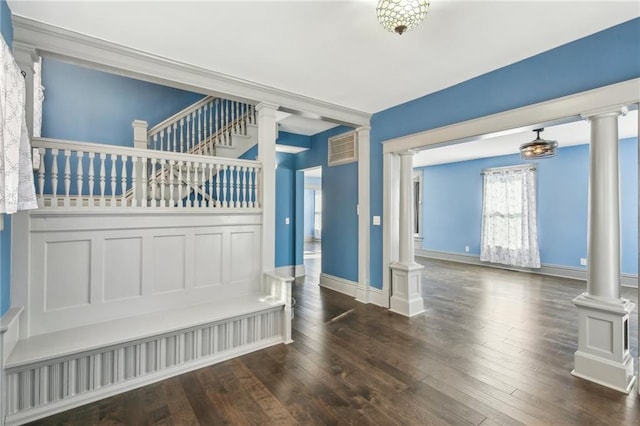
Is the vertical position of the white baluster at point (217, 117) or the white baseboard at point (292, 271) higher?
the white baluster at point (217, 117)

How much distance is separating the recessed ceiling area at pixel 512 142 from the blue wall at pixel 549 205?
0.95 feet

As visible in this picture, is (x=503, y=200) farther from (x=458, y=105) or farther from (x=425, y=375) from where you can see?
(x=425, y=375)

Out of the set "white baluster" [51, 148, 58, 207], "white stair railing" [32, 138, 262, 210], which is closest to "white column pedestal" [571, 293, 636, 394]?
"white stair railing" [32, 138, 262, 210]

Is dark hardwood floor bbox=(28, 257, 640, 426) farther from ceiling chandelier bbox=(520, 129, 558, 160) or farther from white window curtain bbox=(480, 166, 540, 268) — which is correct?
white window curtain bbox=(480, 166, 540, 268)

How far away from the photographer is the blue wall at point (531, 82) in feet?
7.29

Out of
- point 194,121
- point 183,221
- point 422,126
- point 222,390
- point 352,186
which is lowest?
point 222,390

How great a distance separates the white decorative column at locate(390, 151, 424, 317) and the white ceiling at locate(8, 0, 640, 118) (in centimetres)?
129

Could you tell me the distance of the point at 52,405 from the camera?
1.94 metres

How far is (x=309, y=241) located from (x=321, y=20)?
10179mm

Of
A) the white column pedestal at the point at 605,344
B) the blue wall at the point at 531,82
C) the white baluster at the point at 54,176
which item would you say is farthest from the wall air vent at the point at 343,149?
the white baluster at the point at 54,176

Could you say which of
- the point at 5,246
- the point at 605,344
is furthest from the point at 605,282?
the point at 5,246

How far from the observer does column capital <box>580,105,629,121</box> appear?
87.0 inches

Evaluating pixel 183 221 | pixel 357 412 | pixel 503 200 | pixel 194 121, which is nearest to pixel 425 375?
pixel 357 412

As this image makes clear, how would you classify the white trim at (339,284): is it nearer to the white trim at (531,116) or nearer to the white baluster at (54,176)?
the white trim at (531,116)
